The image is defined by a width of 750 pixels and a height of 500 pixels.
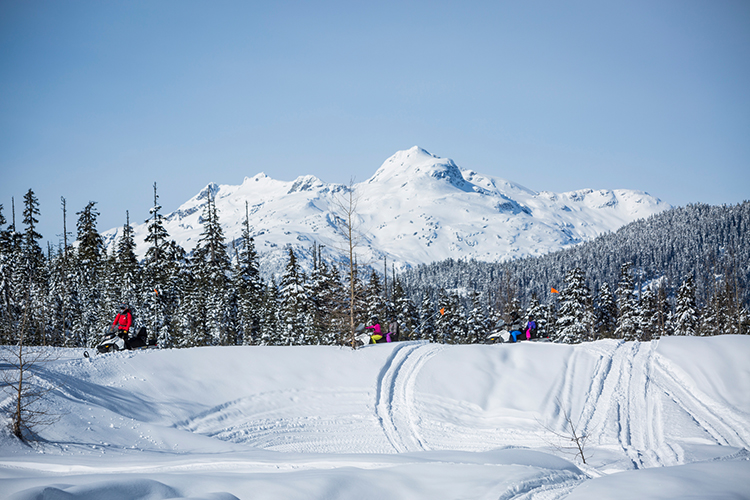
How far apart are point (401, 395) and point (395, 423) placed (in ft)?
6.15

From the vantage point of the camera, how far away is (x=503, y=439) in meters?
13.9

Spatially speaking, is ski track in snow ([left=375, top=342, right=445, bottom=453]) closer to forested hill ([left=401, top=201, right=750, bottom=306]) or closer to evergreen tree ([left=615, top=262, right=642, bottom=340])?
evergreen tree ([left=615, top=262, right=642, bottom=340])

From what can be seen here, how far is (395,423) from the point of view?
14.5 meters

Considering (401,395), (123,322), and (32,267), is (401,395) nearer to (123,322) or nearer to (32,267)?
(123,322)

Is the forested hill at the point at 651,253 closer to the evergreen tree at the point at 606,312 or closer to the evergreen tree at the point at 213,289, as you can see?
the evergreen tree at the point at 606,312

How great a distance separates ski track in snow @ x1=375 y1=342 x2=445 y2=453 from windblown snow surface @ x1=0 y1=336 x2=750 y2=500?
0.07 m

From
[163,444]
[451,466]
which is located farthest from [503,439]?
[163,444]

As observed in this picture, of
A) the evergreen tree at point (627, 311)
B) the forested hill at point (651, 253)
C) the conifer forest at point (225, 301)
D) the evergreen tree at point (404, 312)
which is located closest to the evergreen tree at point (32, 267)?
the conifer forest at point (225, 301)

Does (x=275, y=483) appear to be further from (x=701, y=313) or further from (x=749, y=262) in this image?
(x=749, y=262)

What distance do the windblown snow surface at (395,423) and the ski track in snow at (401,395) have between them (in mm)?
74

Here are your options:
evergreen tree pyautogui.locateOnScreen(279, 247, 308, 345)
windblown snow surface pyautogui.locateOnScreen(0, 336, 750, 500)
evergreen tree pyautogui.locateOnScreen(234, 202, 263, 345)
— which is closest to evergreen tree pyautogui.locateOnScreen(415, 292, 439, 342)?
evergreen tree pyautogui.locateOnScreen(279, 247, 308, 345)

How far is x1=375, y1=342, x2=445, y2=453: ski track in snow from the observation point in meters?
13.6

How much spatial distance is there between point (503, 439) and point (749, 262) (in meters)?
142

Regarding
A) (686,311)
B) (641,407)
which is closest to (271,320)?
(641,407)
